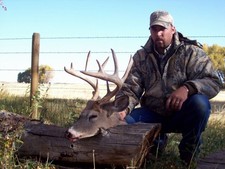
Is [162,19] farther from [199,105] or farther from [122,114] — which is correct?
[122,114]

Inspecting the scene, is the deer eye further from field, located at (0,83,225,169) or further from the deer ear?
field, located at (0,83,225,169)

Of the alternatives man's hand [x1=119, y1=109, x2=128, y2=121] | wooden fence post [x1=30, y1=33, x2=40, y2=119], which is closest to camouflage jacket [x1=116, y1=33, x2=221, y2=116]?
man's hand [x1=119, y1=109, x2=128, y2=121]

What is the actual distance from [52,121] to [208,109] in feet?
10.2

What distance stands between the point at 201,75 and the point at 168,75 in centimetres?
40

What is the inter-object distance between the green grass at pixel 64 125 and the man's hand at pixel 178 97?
2.14 ft

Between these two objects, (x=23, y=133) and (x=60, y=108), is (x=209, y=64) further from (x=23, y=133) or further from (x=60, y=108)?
(x=60, y=108)

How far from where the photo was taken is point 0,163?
13.8ft

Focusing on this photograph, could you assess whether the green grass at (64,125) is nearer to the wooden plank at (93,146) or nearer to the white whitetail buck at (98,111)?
the wooden plank at (93,146)

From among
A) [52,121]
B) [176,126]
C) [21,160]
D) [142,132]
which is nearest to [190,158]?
[176,126]

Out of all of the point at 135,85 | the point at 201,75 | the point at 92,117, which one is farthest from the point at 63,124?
the point at 201,75

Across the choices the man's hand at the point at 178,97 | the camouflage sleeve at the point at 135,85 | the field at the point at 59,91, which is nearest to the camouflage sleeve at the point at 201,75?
the man's hand at the point at 178,97

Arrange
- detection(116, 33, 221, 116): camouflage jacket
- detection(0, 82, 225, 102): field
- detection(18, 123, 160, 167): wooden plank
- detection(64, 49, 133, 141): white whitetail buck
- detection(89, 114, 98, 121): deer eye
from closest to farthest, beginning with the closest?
1. detection(18, 123, 160, 167): wooden plank
2. detection(64, 49, 133, 141): white whitetail buck
3. detection(89, 114, 98, 121): deer eye
4. detection(116, 33, 221, 116): camouflage jacket
5. detection(0, 82, 225, 102): field

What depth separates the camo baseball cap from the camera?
17.5 ft

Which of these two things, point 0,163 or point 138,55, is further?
point 138,55
